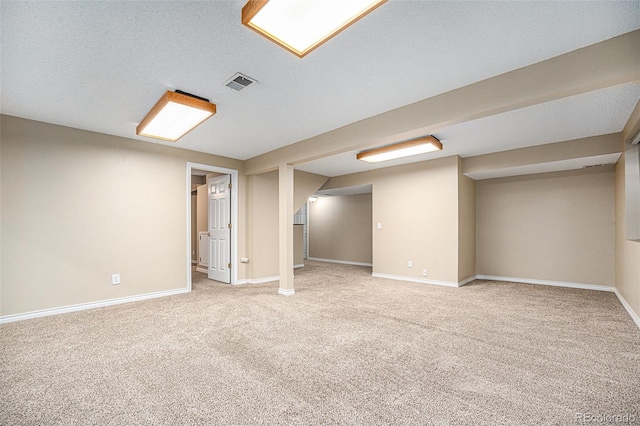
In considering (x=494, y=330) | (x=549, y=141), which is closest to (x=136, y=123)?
(x=494, y=330)

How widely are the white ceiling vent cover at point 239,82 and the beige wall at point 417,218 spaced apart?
403 cm

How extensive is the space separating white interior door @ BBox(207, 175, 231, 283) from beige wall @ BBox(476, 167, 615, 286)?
520cm

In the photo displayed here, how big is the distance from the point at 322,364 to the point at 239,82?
2.53 m

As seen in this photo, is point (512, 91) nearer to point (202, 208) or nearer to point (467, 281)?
point (467, 281)

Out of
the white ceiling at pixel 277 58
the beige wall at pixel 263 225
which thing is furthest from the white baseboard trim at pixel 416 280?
the white ceiling at pixel 277 58

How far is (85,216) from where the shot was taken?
389 cm

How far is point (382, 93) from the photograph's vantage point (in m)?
2.83

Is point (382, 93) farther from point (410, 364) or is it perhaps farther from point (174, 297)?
point (174, 297)

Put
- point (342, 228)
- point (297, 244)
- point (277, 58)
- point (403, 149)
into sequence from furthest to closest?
point (342, 228)
point (297, 244)
point (403, 149)
point (277, 58)

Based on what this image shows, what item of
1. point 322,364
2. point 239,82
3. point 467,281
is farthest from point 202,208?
point 467,281

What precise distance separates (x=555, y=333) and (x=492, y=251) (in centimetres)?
330

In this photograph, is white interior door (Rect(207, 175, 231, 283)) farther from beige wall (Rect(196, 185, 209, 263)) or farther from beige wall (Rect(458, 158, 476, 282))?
beige wall (Rect(458, 158, 476, 282))

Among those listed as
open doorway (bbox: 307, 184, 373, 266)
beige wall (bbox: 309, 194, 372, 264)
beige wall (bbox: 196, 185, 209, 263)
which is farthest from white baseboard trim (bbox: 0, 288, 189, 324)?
beige wall (bbox: 309, 194, 372, 264)

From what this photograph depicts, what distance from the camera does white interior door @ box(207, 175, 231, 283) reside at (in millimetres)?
5633
